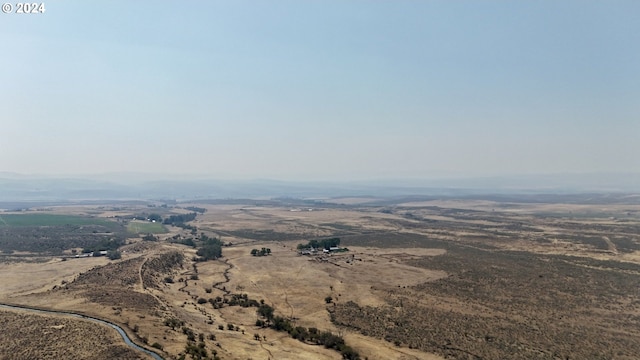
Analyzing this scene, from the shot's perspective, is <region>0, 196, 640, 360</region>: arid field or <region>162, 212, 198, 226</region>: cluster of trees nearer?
<region>0, 196, 640, 360</region>: arid field

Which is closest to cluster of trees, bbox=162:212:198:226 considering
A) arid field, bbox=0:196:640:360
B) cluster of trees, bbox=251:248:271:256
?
arid field, bbox=0:196:640:360

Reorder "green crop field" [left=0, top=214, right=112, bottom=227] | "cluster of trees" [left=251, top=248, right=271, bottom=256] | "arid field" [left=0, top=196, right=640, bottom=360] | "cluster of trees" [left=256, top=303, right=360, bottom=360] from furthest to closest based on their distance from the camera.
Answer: "green crop field" [left=0, top=214, right=112, bottom=227]
"cluster of trees" [left=251, top=248, right=271, bottom=256]
"cluster of trees" [left=256, top=303, right=360, bottom=360]
"arid field" [left=0, top=196, right=640, bottom=360]

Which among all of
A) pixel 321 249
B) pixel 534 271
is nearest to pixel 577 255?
pixel 534 271

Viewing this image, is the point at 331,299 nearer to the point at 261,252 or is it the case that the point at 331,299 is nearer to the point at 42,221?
the point at 261,252

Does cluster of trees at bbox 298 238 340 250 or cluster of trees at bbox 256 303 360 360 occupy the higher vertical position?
cluster of trees at bbox 256 303 360 360

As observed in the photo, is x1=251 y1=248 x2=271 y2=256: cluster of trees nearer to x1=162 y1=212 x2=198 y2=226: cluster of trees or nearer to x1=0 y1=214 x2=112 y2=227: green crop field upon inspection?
x1=162 y1=212 x2=198 y2=226: cluster of trees

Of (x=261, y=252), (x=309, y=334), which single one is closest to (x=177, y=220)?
(x=261, y=252)
